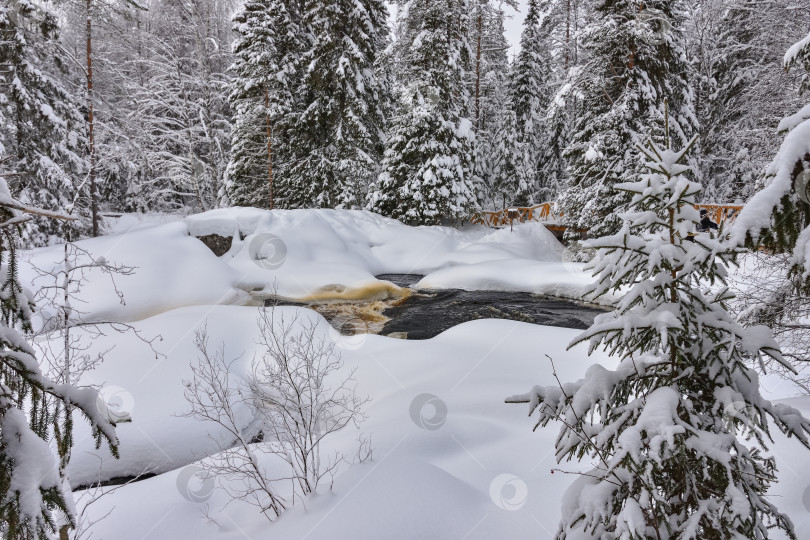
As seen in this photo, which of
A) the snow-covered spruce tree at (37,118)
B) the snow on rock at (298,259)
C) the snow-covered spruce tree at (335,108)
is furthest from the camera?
the snow-covered spruce tree at (335,108)

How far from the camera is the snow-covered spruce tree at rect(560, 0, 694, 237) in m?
14.4

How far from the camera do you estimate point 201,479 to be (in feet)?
19.4

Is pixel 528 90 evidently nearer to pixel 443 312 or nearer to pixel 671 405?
pixel 443 312

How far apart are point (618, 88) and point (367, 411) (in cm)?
1435

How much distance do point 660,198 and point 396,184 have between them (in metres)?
19.9

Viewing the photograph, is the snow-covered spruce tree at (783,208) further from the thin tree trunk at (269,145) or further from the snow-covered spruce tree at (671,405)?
the thin tree trunk at (269,145)

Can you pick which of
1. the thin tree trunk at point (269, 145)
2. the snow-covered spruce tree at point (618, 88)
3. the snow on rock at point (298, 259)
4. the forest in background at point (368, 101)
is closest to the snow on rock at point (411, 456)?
Answer: the snow on rock at point (298, 259)

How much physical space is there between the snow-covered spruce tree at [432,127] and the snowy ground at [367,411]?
6.23 metres

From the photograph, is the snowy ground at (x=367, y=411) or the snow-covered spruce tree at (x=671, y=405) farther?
the snowy ground at (x=367, y=411)

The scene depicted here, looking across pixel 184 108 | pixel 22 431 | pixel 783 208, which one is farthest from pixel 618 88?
pixel 22 431

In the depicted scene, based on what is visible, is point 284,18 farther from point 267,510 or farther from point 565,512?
point 565,512

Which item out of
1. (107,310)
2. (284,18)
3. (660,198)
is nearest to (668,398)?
(660,198)

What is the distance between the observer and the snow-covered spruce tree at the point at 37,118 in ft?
45.0

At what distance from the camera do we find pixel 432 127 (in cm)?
2066
